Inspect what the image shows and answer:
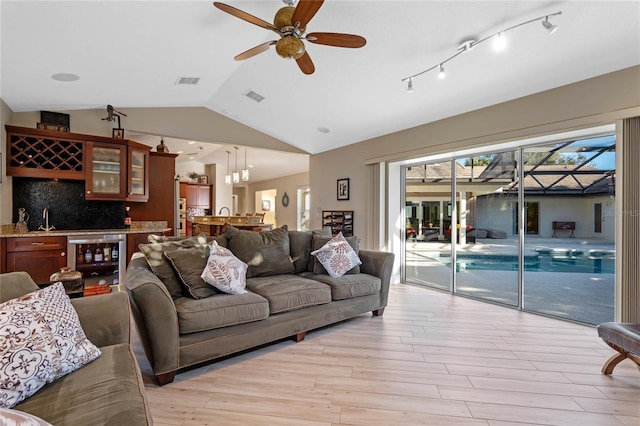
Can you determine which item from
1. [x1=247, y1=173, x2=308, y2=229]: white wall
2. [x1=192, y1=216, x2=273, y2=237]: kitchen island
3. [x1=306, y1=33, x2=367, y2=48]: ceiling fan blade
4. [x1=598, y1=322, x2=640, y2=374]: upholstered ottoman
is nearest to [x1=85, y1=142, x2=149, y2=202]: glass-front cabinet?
[x1=192, y1=216, x2=273, y2=237]: kitchen island

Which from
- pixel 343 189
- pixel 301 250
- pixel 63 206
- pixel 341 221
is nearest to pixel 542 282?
pixel 341 221

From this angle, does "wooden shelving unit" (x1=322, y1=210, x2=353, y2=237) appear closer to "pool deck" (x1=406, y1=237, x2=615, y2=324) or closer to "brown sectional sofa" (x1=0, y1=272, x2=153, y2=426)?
"pool deck" (x1=406, y1=237, x2=615, y2=324)

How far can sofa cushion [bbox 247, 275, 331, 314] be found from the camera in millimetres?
2746

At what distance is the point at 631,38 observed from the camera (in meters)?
2.52

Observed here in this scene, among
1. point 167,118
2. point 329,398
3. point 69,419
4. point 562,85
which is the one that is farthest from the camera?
point 167,118

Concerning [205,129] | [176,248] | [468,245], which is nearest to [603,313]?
[468,245]

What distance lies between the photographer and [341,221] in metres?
5.86

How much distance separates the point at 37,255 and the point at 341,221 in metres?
4.38

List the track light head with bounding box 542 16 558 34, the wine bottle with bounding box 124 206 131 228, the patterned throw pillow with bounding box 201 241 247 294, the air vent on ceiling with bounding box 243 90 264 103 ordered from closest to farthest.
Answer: the track light head with bounding box 542 16 558 34
the patterned throw pillow with bounding box 201 241 247 294
the air vent on ceiling with bounding box 243 90 264 103
the wine bottle with bounding box 124 206 131 228

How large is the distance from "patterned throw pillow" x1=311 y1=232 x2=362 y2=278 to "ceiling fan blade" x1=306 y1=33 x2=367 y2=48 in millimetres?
2051

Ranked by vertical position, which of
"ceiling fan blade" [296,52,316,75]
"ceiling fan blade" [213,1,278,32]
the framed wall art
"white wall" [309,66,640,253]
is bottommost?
the framed wall art

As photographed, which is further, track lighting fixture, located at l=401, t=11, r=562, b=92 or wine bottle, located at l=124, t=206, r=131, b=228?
wine bottle, located at l=124, t=206, r=131, b=228

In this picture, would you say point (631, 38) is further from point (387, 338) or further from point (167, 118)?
point (167, 118)

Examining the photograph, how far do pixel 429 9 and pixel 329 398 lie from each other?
3.07 metres
